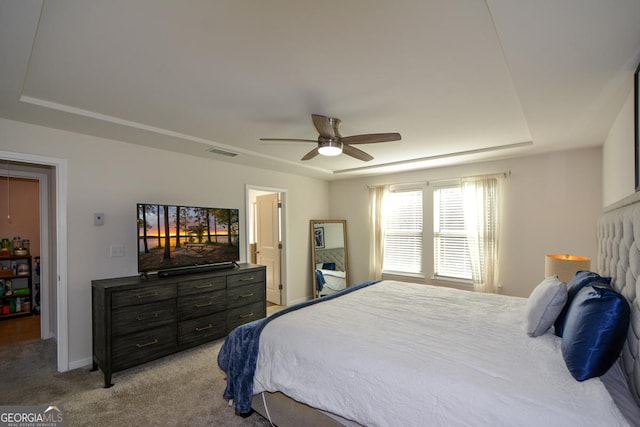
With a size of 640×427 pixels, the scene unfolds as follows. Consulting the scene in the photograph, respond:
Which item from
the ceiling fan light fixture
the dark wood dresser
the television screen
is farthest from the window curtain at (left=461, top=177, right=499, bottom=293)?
the television screen

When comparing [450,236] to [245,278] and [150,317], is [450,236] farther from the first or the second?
[150,317]

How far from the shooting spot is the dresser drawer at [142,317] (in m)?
2.74

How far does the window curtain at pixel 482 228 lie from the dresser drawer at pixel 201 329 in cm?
354

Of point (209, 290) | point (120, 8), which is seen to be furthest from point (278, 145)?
point (120, 8)

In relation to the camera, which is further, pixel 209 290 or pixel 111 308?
A: pixel 209 290

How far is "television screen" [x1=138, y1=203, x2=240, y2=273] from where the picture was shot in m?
3.23

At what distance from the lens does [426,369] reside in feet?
4.95

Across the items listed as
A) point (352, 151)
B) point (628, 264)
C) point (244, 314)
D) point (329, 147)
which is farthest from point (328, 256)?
point (628, 264)

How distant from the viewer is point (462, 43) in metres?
1.67

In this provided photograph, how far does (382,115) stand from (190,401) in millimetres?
2938

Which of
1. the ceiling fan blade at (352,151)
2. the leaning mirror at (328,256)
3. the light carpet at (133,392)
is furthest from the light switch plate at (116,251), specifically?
the leaning mirror at (328,256)

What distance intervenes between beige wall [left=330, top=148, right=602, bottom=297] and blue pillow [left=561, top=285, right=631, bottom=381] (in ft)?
9.39

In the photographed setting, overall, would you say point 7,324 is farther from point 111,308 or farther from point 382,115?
point 382,115

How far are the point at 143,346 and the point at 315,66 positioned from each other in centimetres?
296
